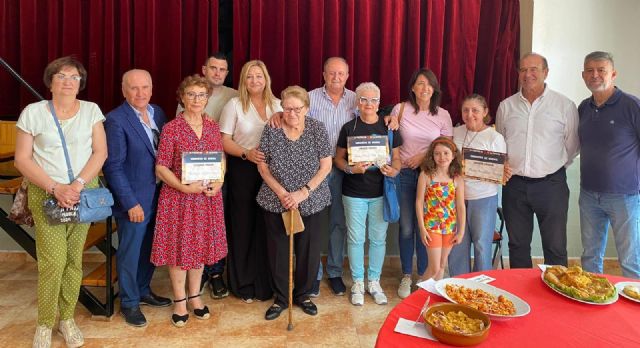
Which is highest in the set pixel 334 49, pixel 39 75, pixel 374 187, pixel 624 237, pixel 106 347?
pixel 334 49

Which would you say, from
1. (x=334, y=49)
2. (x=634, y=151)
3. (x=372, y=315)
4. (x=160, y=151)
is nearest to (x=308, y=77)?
(x=334, y=49)

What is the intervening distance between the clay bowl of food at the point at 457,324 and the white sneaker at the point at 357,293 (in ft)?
5.81

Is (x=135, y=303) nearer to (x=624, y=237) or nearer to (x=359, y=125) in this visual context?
(x=359, y=125)

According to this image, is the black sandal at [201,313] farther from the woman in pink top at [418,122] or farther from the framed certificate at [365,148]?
the woman in pink top at [418,122]

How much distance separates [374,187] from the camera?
10.4 ft

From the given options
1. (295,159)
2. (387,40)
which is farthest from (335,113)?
(387,40)

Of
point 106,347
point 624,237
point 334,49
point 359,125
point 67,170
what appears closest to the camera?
point 67,170

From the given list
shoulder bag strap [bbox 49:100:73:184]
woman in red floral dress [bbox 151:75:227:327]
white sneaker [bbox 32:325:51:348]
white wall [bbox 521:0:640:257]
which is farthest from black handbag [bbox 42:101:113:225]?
white wall [bbox 521:0:640:257]

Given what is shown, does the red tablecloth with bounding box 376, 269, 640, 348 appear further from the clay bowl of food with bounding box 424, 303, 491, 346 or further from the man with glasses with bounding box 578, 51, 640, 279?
the man with glasses with bounding box 578, 51, 640, 279

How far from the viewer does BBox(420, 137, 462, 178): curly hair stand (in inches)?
118

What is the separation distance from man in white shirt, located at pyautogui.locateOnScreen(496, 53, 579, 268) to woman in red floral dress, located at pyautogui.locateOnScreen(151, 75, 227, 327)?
1.87m

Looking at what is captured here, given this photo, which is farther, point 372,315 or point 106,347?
point 372,315

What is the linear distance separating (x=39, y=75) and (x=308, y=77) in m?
2.09

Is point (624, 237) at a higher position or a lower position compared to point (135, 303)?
higher
